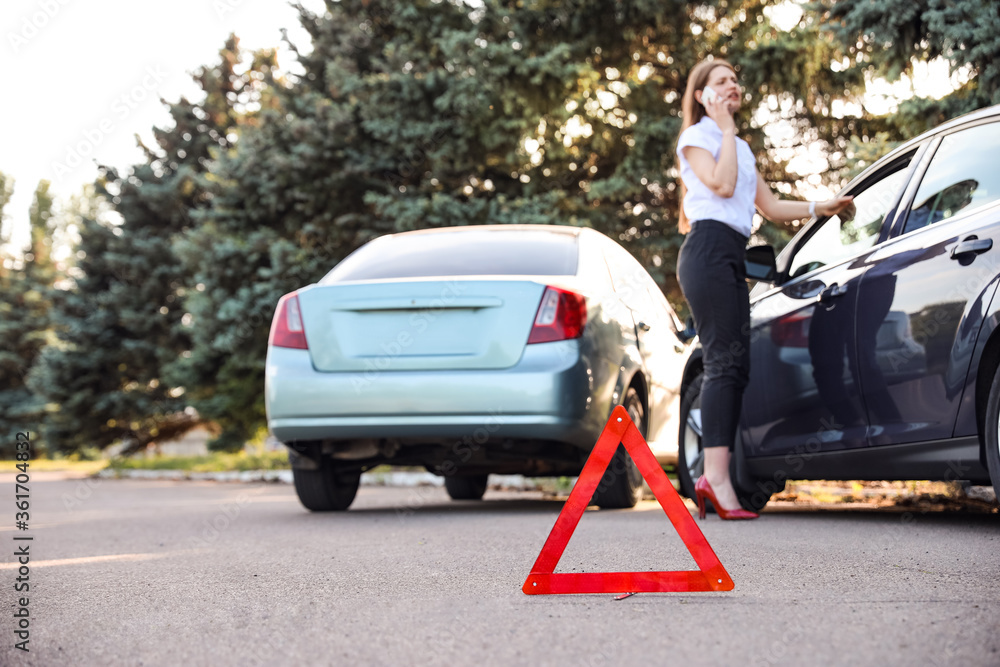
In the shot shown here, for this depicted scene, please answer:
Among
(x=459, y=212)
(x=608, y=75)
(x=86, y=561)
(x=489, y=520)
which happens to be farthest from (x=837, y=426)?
(x=608, y=75)

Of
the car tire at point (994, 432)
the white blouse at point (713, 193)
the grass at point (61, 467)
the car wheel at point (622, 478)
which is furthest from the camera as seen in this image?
the grass at point (61, 467)

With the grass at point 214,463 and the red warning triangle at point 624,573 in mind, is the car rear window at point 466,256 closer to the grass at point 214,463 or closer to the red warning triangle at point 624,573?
the red warning triangle at point 624,573

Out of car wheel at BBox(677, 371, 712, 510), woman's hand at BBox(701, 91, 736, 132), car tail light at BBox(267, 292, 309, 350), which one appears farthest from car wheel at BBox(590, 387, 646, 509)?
car tail light at BBox(267, 292, 309, 350)

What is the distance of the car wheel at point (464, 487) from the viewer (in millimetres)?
7863

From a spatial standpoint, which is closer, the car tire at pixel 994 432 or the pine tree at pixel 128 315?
the car tire at pixel 994 432

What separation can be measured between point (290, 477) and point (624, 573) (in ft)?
31.5

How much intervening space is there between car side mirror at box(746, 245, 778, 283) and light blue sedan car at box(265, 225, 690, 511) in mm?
835

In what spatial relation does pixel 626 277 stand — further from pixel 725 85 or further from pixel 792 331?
pixel 725 85

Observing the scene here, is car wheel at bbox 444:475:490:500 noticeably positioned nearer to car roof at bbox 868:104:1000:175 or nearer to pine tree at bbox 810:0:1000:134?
car roof at bbox 868:104:1000:175

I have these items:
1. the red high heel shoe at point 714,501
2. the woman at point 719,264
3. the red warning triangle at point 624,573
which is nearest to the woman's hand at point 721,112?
the woman at point 719,264

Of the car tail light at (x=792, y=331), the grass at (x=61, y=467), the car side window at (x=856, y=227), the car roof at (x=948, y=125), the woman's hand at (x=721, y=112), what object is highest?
the woman's hand at (x=721, y=112)

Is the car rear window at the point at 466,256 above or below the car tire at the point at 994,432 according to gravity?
above

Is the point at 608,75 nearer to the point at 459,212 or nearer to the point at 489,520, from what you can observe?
the point at 459,212

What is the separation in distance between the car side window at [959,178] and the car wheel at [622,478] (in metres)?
1.92
